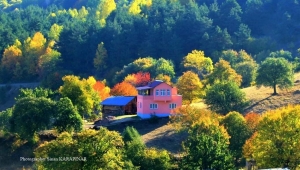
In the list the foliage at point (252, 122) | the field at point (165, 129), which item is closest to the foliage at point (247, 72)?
the field at point (165, 129)

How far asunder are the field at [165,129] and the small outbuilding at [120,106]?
→ 7.51 meters

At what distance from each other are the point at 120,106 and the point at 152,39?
43.5 m

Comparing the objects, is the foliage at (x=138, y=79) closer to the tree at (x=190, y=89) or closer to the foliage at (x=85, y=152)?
the tree at (x=190, y=89)

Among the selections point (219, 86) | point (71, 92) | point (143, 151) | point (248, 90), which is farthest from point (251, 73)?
point (143, 151)

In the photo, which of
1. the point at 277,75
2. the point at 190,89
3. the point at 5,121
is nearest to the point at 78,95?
the point at 5,121

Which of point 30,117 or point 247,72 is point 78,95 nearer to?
point 30,117

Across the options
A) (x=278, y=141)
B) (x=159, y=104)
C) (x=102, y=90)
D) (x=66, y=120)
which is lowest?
(x=278, y=141)

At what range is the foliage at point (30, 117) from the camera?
54062 millimetres

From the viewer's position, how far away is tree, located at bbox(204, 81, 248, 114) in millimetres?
61312

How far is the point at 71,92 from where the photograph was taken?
63406 mm

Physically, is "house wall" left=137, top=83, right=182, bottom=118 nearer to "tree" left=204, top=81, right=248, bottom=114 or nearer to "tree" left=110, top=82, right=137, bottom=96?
"tree" left=204, top=81, right=248, bottom=114

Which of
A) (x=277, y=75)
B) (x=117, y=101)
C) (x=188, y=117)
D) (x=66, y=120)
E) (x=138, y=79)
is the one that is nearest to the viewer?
(x=188, y=117)

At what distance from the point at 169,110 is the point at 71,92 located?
35.8 feet

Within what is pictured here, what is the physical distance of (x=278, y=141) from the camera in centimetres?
4178
